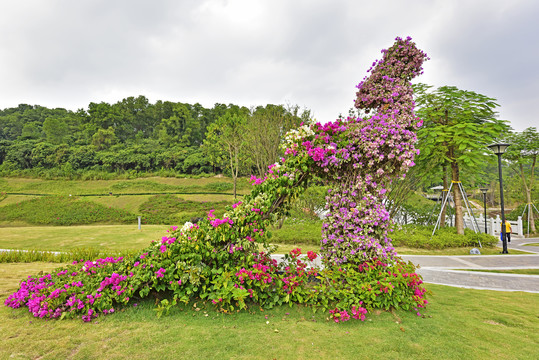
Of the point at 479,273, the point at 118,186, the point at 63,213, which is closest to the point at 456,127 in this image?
the point at 479,273

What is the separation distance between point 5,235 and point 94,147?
81.5 ft

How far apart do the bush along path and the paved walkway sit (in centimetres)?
281

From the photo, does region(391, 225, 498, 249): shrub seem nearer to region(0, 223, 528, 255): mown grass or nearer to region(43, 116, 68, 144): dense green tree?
region(0, 223, 528, 255): mown grass

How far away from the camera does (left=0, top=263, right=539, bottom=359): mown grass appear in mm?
2465

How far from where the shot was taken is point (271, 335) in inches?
111

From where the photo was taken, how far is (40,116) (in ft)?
159

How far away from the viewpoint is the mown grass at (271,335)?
2.46 metres

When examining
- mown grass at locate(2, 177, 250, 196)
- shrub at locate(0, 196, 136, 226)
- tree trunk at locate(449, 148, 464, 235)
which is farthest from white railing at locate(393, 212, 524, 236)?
shrub at locate(0, 196, 136, 226)

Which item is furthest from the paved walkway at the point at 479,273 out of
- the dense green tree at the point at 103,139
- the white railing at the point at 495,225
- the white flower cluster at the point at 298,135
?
the dense green tree at the point at 103,139

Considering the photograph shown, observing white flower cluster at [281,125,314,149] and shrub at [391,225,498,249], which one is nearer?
white flower cluster at [281,125,314,149]

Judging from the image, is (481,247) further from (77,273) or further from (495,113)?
(77,273)

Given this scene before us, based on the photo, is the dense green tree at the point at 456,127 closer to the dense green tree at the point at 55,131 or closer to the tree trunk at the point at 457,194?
the tree trunk at the point at 457,194

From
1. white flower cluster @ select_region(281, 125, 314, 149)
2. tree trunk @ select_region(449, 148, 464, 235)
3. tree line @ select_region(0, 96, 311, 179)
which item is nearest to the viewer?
white flower cluster @ select_region(281, 125, 314, 149)

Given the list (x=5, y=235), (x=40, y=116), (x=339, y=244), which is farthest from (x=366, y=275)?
(x=40, y=116)
